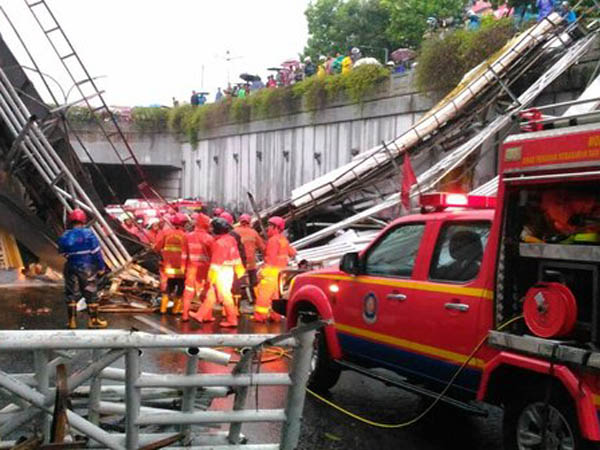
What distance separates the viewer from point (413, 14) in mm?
47844

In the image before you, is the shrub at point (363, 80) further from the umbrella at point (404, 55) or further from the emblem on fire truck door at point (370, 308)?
the emblem on fire truck door at point (370, 308)

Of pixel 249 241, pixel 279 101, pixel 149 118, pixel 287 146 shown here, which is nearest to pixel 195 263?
pixel 249 241

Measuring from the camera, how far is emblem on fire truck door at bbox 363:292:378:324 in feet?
20.5

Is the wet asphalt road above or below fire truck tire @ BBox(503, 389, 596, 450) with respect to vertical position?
below

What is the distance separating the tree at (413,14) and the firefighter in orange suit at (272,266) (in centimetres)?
3787

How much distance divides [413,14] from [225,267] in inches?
1599

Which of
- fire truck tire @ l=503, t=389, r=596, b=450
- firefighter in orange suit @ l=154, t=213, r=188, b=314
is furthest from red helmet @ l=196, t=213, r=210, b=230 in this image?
fire truck tire @ l=503, t=389, r=596, b=450

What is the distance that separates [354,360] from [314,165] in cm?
1810

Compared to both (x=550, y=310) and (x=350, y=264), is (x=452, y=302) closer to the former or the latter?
(x=550, y=310)

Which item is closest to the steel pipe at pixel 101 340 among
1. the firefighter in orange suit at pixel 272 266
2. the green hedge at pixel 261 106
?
the firefighter in orange suit at pixel 272 266

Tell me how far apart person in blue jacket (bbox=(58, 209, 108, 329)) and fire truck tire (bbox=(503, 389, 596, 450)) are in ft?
23.2

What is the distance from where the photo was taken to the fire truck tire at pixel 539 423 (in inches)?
169

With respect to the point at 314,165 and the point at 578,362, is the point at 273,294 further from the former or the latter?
the point at 314,165

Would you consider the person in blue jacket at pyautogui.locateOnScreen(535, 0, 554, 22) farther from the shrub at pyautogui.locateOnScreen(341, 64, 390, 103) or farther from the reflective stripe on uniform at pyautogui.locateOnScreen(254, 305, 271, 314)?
the reflective stripe on uniform at pyautogui.locateOnScreen(254, 305, 271, 314)
